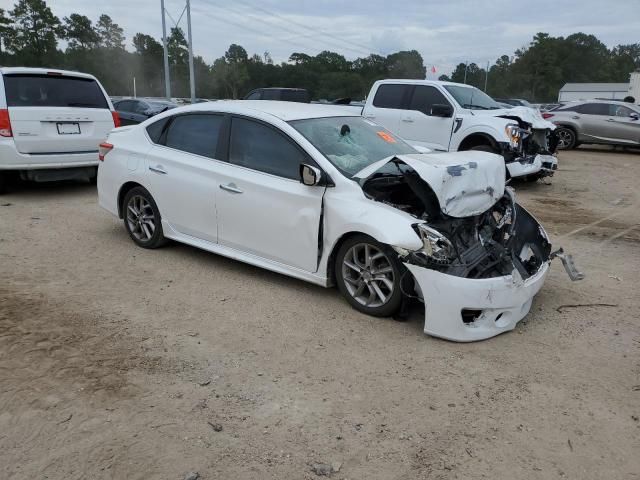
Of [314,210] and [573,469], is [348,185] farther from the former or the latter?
[573,469]

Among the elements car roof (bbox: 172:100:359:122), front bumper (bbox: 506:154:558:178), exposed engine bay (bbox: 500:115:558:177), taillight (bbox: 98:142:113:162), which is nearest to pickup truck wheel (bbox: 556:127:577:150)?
exposed engine bay (bbox: 500:115:558:177)

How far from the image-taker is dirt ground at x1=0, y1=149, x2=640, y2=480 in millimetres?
2766

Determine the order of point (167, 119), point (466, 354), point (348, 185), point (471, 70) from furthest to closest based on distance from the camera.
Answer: point (471, 70), point (167, 119), point (348, 185), point (466, 354)

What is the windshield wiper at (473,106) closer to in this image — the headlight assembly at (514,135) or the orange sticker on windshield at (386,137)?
the headlight assembly at (514,135)

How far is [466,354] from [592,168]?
465 inches

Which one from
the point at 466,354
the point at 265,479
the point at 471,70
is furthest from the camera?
the point at 471,70

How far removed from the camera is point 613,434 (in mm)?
2984

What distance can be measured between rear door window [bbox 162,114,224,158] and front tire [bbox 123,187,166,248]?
66 cm

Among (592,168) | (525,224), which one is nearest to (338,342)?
(525,224)

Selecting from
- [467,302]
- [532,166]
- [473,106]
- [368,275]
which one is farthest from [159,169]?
[532,166]

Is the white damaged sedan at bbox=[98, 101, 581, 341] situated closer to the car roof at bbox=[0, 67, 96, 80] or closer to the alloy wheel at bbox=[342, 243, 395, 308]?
the alloy wheel at bbox=[342, 243, 395, 308]

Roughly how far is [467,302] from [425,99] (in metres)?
7.79

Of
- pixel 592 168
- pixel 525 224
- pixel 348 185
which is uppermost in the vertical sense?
pixel 348 185

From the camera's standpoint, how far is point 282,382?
3.46 metres
